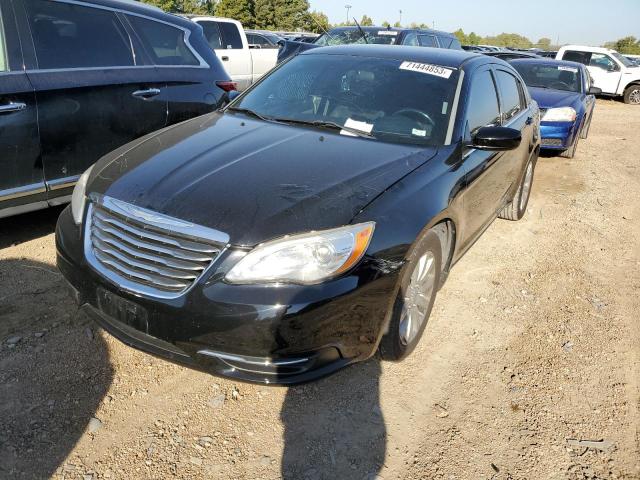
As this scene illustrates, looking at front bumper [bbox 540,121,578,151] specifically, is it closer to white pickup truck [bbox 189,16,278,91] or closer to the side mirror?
the side mirror

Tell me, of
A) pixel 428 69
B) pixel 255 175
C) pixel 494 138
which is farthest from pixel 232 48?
pixel 255 175

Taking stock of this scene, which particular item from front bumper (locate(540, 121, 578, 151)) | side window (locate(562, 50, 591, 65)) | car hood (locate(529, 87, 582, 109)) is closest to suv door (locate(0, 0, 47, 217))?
front bumper (locate(540, 121, 578, 151))

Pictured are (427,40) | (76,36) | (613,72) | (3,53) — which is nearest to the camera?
(3,53)

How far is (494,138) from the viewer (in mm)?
3184


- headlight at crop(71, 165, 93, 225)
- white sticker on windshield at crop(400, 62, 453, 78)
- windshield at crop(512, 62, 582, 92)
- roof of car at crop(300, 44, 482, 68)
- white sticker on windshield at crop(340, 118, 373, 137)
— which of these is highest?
roof of car at crop(300, 44, 482, 68)

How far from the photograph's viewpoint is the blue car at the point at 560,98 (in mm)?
7551

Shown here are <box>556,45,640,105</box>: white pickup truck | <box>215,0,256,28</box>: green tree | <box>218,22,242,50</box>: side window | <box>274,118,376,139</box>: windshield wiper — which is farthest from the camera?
<box>215,0,256,28</box>: green tree

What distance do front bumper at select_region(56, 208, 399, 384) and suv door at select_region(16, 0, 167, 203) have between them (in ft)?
5.75

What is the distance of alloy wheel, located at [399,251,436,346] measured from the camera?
276 centimetres

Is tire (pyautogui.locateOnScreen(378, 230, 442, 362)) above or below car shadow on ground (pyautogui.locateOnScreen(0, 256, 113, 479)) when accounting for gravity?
above

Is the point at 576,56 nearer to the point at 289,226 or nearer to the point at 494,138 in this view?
the point at 494,138

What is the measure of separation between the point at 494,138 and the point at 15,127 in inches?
119

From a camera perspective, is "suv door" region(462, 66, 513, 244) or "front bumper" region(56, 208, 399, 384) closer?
"front bumper" region(56, 208, 399, 384)

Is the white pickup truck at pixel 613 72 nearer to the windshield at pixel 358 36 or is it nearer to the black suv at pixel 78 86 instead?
the windshield at pixel 358 36
